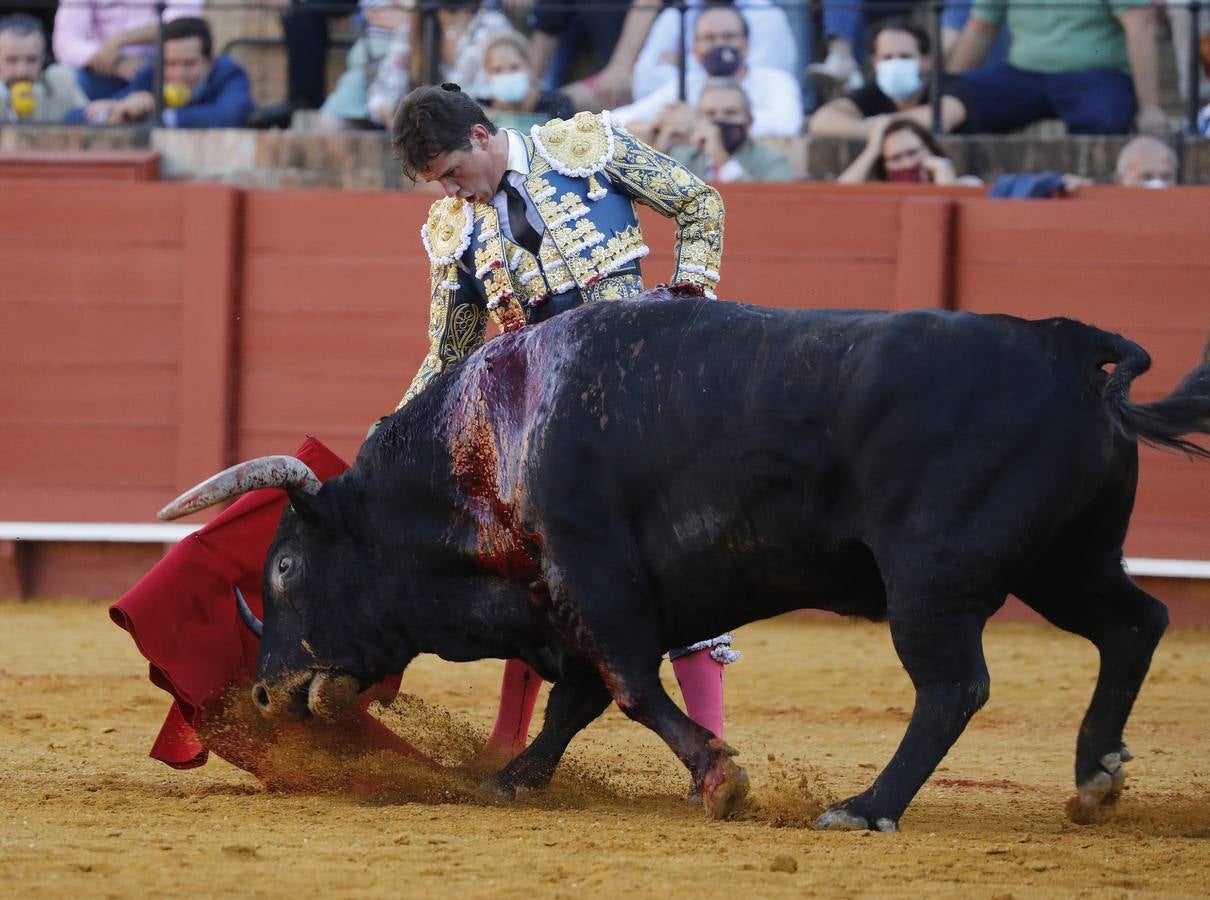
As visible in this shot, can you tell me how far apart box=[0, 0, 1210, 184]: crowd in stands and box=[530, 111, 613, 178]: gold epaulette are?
11.7 feet

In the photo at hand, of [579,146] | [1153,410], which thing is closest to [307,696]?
[579,146]

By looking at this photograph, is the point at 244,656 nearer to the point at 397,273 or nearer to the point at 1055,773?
the point at 1055,773

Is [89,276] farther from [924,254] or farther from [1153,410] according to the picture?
[1153,410]

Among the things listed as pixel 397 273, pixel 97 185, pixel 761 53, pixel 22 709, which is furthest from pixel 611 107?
pixel 22 709

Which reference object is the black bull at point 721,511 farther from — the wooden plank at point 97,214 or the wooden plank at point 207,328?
the wooden plank at point 97,214

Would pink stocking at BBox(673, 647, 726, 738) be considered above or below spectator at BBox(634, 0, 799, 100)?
below

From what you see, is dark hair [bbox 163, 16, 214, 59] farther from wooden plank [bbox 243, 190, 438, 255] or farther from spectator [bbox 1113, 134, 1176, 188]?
spectator [bbox 1113, 134, 1176, 188]

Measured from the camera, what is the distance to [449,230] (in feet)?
12.7

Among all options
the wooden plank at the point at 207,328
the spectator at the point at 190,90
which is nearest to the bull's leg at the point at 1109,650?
the wooden plank at the point at 207,328

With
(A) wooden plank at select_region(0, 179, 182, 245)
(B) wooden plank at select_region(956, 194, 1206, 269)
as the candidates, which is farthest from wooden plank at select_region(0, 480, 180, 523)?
(B) wooden plank at select_region(956, 194, 1206, 269)

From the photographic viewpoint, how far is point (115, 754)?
Answer: 4.23 metres

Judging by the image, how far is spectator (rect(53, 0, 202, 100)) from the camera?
877 centimetres

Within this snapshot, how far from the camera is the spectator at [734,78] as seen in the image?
7.75 m

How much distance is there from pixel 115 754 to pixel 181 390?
10.7 ft
